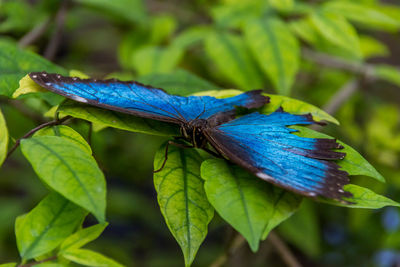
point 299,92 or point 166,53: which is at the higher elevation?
point 166,53

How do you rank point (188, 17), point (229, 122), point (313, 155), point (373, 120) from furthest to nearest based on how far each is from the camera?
point (188, 17)
point (373, 120)
point (229, 122)
point (313, 155)

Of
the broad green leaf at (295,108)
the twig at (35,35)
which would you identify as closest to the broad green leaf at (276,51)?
the broad green leaf at (295,108)

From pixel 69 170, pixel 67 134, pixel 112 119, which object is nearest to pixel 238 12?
pixel 112 119

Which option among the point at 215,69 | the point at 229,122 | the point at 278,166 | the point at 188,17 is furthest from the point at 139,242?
the point at 278,166

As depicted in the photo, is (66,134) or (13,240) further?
(13,240)

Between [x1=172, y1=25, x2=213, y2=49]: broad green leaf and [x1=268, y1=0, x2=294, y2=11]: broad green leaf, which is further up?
[x1=268, y1=0, x2=294, y2=11]: broad green leaf

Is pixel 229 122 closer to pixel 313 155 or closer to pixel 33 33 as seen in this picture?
pixel 313 155

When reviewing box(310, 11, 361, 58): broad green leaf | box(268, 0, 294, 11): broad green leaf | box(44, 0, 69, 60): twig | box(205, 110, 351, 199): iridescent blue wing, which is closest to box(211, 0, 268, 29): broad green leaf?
box(268, 0, 294, 11): broad green leaf

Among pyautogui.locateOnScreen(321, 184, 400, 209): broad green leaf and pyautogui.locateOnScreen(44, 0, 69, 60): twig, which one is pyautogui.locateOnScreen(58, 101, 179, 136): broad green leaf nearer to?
pyautogui.locateOnScreen(321, 184, 400, 209): broad green leaf
